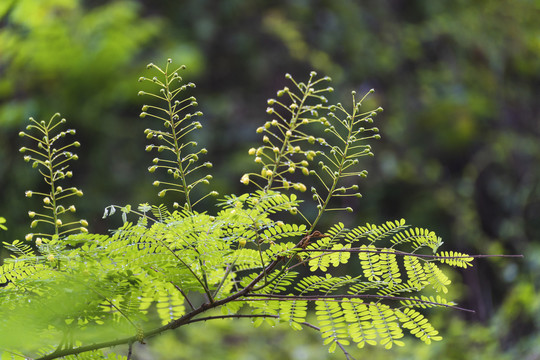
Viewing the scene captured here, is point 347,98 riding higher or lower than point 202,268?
higher

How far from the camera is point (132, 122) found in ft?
20.7

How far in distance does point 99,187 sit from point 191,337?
175cm

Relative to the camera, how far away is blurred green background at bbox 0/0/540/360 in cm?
473

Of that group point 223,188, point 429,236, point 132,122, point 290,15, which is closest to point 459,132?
point 290,15

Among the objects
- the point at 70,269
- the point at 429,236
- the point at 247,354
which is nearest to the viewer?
the point at 70,269

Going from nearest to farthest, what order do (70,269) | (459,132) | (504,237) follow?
(70,269)
(504,237)
(459,132)

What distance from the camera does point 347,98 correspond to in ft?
19.6

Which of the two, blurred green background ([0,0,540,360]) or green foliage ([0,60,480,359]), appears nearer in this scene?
green foliage ([0,60,480,359])

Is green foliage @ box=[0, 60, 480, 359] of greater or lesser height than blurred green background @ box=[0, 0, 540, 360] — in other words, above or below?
below

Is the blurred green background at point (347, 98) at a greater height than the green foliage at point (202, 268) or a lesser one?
greater

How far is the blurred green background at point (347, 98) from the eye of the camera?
4727 millimetres

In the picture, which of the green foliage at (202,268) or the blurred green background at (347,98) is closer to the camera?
the green foliage at (202,268)

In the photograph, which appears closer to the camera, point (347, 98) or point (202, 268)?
point (202, 268)

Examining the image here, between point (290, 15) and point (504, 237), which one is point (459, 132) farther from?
point (290, 15)
